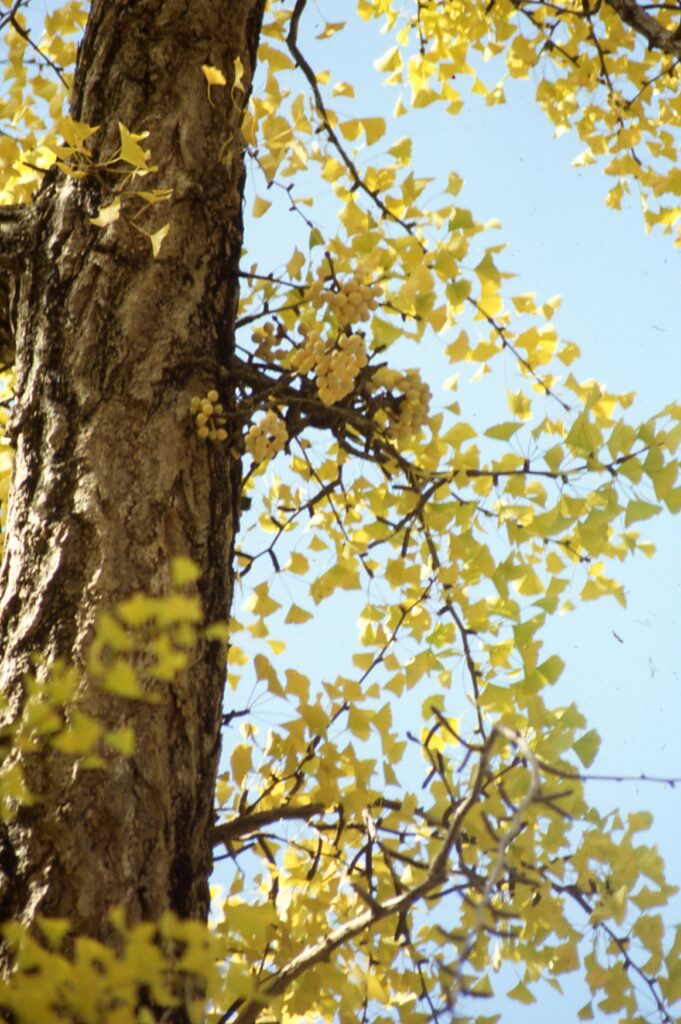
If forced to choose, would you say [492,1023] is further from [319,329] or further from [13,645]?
[319,329]

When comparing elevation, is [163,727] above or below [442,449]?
below

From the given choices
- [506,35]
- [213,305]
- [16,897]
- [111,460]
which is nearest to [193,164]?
[213,305]

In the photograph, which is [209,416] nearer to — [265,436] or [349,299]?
[265,436]

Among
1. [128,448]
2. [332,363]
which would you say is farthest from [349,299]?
[128,448]

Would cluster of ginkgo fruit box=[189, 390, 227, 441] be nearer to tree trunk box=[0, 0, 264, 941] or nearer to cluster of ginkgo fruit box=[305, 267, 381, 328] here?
tree trunk box=[0, 0, 264, 941]

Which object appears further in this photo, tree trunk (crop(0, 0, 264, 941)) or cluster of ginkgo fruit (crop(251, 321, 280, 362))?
cluster of ginkgo fruit (crop(251, 321, 280, 362))

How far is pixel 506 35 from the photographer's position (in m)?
1.43

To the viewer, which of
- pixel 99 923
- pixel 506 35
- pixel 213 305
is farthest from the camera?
pixel 506 35

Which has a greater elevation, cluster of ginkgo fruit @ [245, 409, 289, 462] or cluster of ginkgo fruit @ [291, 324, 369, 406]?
cluster of ginkgo fruit @ [291, 324, 369, 406]

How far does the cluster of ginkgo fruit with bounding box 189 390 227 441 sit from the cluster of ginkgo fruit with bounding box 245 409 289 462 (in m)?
0.02

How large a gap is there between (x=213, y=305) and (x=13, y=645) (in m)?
0.35

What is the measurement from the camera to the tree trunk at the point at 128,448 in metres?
0.65

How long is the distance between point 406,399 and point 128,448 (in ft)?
0.83

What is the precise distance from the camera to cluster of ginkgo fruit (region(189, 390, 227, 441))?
808 mm
